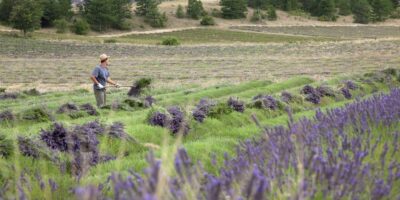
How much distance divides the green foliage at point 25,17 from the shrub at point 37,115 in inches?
2547

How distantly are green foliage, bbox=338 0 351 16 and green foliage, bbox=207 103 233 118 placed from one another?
344 ft

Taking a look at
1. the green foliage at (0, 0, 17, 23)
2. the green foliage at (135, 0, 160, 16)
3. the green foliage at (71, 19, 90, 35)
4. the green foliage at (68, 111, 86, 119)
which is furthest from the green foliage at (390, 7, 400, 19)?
the green foliage at (68, 111, 86, 119)

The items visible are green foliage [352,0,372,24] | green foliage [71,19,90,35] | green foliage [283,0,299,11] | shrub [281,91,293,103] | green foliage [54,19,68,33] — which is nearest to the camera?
shrub [281,91,293,103]

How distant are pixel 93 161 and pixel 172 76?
79.5 feet

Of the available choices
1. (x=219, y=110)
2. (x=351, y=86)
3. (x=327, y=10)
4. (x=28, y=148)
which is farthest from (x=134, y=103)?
(x=327, y=10)

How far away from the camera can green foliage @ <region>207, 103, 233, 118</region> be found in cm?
1053

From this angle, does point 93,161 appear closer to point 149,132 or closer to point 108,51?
point 149,132

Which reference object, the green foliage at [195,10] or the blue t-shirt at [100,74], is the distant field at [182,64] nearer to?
the blue t-shirt at [100,74]

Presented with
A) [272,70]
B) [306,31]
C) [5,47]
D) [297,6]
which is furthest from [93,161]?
[297,6]

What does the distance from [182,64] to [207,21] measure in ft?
195

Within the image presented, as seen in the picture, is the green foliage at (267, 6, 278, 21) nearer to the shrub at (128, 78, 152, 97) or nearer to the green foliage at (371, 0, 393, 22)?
the green foliage at (371, 0, 393, 22)

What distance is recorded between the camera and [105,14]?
89.4 meters

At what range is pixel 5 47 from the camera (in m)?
54.8

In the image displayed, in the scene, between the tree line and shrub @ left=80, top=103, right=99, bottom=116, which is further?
the tree line
